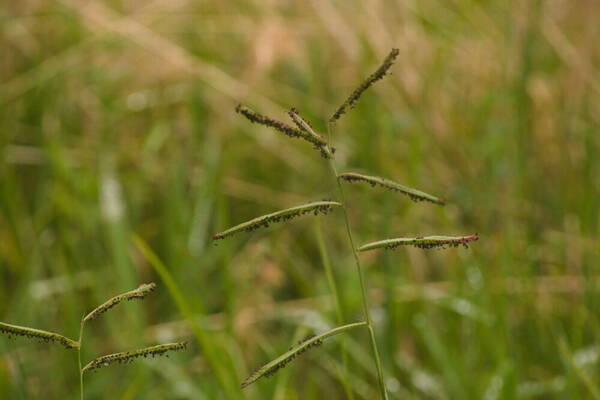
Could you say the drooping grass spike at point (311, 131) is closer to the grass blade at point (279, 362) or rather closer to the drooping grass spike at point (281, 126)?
the drooping grass spike at point (281, 126)

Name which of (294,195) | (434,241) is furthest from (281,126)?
(294,195)

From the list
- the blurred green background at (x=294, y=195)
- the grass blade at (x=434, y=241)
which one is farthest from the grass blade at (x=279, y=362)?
the blurred green background at (x=294, y=195)

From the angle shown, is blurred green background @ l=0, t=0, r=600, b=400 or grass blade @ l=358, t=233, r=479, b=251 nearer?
grass blade @ l=358, t=233, r=479, b=251

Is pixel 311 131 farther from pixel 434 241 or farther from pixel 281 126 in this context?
pixel 434 241

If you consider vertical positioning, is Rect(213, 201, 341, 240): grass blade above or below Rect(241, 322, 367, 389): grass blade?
above

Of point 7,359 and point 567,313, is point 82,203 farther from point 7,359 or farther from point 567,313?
point 567,313

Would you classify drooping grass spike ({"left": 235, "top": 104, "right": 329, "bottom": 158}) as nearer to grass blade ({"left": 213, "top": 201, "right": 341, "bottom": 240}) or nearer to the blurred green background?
grass blade ({"left": 213, "top": 201, "right": 341, "bottom": 240})

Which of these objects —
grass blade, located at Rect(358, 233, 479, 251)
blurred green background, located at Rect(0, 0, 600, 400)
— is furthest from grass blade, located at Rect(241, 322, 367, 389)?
blurred green background, located at Rect(0, 0, 600, 400)
